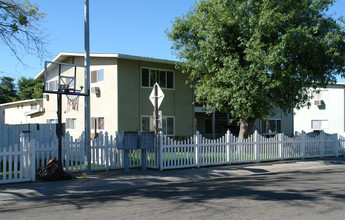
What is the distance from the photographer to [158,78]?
71.8 ft

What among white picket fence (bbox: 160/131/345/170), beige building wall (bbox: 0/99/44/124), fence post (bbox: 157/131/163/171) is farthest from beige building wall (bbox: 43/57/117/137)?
fence post (bbox: 157/131/163/171)

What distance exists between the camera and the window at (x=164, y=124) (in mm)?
21102

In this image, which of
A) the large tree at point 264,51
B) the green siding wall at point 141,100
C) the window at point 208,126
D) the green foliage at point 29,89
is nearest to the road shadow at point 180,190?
the large tree at point 264,51

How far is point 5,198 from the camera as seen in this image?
852cm

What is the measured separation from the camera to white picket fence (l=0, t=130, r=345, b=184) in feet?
34.1

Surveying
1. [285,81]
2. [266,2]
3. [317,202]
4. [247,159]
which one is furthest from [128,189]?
[266,2]

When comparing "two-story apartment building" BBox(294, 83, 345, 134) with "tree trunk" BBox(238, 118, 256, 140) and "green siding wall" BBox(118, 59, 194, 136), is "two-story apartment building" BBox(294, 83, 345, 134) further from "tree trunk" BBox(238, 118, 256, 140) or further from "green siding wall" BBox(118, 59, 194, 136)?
"green siding wall" BBox(118, 59, 194, 136)

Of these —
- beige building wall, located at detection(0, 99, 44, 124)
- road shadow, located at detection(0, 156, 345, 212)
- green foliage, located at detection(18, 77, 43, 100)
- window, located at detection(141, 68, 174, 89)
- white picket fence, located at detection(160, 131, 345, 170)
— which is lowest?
road shadow, located at detection(0, 156, 345, 212)

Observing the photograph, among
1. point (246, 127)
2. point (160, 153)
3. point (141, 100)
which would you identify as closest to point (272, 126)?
point (246, 127)

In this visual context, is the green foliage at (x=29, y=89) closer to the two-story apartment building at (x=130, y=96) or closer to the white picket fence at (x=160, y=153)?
the two-story apartment building at (x=130, y=96)

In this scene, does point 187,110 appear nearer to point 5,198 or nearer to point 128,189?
point 128,189

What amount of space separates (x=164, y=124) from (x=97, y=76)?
5.19m

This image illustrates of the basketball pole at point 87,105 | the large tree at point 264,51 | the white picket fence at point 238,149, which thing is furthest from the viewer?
the large tree at point 264,51

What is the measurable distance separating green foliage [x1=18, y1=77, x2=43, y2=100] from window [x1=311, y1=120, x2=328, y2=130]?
4315cm
